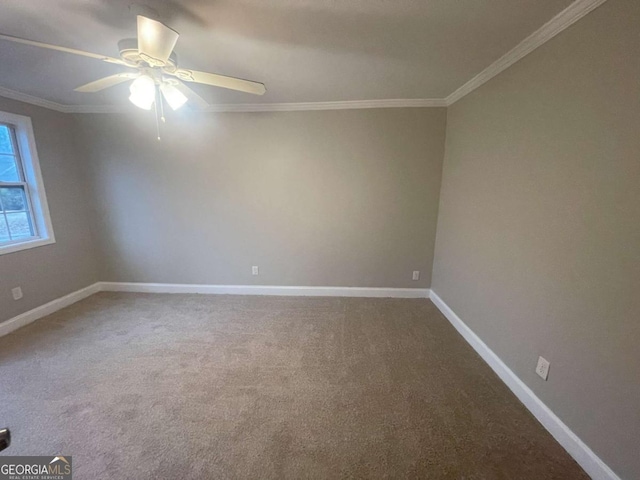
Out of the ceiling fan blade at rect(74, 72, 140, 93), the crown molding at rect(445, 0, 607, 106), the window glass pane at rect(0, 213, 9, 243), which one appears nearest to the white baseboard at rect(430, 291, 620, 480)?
the crown molding at rect(445, 0, 607, 106)

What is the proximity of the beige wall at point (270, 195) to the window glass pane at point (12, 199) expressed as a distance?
672mm

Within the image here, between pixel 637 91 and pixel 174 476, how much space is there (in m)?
2.82

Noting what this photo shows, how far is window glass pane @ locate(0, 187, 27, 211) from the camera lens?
2.70m

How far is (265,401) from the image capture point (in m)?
1.81

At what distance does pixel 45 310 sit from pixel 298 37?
3.79 m

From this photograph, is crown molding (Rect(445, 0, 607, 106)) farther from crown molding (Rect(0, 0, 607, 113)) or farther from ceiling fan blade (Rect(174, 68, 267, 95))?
ceiling fan blade (Rect(174, 68, 267, 95))

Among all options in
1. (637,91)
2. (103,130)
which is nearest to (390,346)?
(637,91)

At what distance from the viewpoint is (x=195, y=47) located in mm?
1801

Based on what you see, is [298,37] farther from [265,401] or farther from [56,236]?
[56,236]

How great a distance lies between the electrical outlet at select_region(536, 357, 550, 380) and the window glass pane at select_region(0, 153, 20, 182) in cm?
492

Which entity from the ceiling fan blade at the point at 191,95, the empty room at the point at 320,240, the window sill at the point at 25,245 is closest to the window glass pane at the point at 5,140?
the empty room at the point at 320,240

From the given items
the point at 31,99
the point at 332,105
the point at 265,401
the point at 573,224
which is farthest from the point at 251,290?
the point at 573,224

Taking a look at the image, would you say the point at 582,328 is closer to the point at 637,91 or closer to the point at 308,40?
the point at 637,91

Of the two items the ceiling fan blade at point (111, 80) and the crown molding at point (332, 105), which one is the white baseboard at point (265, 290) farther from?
the ceiling fan blade at point (111, 80)
